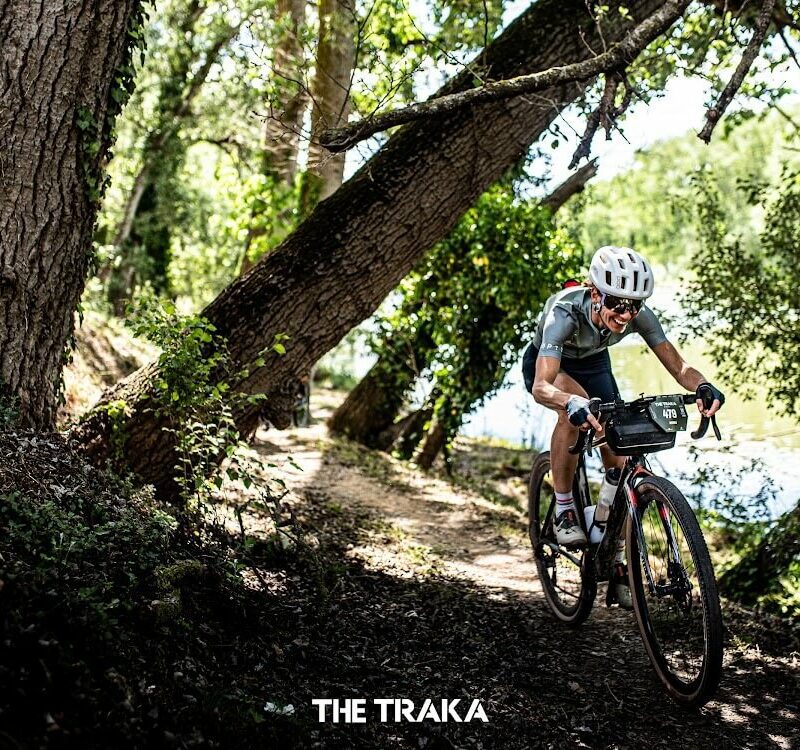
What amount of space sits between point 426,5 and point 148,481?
7.03 meters

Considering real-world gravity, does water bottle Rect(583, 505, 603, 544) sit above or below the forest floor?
above

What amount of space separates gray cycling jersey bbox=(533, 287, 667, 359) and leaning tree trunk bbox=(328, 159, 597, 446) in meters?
6.55

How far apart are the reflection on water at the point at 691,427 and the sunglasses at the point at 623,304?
2.01m

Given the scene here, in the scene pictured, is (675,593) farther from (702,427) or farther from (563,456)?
(563,456)

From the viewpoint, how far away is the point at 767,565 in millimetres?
6836

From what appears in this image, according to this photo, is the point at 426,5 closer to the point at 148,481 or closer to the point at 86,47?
the point at 86,47

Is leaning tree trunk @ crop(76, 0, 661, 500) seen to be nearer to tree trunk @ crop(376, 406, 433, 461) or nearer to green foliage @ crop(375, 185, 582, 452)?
green foliage @ crop(375, 185, 582, 452)

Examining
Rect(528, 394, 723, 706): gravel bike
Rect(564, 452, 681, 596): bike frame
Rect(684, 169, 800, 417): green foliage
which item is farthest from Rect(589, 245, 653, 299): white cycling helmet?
Rect(684, 169, 800, 417): green foliage

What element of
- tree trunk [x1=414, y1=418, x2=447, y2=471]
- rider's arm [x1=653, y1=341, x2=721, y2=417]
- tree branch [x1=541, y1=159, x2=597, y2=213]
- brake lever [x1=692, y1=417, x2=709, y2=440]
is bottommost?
tree trunk [x1=414, y1=418, x2=447, y2=471]

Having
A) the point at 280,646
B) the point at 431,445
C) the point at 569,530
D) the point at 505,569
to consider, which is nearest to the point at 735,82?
the point at 569,530

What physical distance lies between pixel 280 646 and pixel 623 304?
8.19 ft

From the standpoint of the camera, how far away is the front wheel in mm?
3707

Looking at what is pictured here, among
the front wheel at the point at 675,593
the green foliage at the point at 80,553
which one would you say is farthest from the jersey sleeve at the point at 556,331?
the green foliage at the point at 80,553

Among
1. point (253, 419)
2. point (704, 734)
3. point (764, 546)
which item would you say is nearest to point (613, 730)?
point (704, 734)
